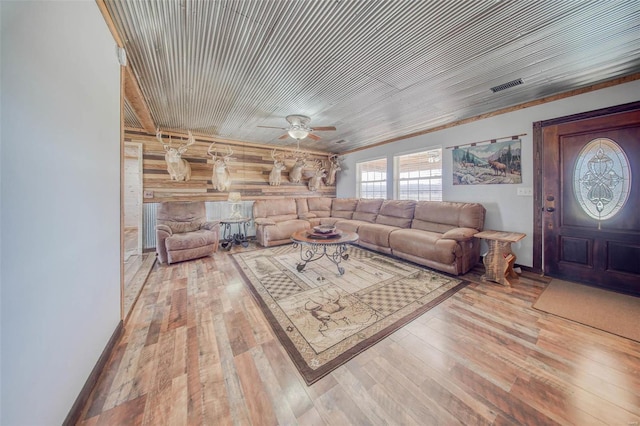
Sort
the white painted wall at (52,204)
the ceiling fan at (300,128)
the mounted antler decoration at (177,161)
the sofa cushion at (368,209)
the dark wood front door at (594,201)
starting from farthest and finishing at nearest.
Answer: the sofa cushion at (368,209) < the mounted antler decoration at (177,161) < the ceiling fan at (300,128) < the dark wood front door at (594,201) < the white painted wall at (52,204)

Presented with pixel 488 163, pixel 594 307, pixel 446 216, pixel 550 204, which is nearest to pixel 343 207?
pixel 446 216

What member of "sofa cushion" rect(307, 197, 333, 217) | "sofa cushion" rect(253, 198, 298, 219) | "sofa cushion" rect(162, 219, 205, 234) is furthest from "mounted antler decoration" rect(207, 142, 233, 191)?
"sofa cushion" rect(307, 197, 333, 217)

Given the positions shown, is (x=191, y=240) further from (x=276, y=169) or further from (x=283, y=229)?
(x=276, y=169)

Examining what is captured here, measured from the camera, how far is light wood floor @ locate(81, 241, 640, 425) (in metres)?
1.21

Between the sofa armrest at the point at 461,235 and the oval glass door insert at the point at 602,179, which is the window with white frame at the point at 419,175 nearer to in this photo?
the sofa armrest at the point at 461,235

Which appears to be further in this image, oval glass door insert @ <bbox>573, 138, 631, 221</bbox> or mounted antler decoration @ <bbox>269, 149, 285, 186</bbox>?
mounted antler decoration @ <bbox>269, 149, 285, 186</bbox>

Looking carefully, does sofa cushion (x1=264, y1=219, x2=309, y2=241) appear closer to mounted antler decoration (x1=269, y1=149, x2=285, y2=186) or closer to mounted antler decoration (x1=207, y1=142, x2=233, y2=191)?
mounted antler decoration (x1=269, y1=149, x2=285, y2=186)

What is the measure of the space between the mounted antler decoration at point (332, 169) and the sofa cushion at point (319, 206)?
29.9 inches

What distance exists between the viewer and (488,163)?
3744mm

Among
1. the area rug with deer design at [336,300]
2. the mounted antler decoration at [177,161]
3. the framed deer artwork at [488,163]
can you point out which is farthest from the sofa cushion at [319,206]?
the framed deer artwork at [488,163]

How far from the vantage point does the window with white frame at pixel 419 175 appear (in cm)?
461

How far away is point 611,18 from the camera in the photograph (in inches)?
66.7

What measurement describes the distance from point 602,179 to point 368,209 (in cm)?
362

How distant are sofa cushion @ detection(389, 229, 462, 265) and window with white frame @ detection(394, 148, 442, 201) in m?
1.47
